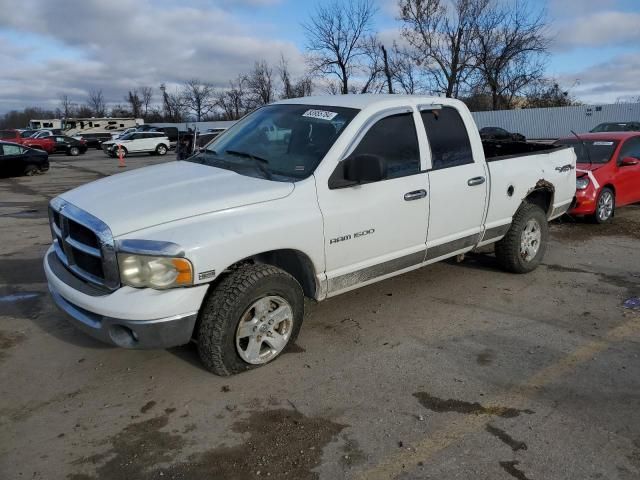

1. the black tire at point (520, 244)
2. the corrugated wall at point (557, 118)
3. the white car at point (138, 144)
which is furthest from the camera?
the corrugated wall at point (557, 118)

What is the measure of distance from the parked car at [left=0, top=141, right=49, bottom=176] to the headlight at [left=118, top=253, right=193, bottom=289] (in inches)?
783

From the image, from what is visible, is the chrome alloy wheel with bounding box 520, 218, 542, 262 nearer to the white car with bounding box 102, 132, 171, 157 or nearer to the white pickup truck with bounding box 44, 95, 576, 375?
the white pickup truck with bounding box 44, 95, 576, 375

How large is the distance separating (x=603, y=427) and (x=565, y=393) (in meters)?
0.40

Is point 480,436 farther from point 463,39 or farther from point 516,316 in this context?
point 463,39

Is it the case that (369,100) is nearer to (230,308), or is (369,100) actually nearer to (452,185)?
(452,185)

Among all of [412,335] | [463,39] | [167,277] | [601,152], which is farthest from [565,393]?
[463,39]

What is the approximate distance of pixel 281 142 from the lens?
174 inches

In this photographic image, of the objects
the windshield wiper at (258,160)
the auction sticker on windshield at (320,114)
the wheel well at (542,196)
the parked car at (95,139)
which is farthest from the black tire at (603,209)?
the parked car at (95,139)

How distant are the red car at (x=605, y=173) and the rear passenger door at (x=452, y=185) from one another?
14.5 ft

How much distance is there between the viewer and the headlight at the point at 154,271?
3207mm

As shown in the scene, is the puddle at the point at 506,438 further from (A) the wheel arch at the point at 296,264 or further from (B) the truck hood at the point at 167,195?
(B) the truck hood at the point at 167,195

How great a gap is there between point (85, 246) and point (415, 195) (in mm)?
2599

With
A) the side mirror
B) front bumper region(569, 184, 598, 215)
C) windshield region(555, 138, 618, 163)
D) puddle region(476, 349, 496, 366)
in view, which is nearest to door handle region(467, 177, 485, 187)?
puddle region(476, 349, 496, 366)

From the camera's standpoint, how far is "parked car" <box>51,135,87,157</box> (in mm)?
39216
